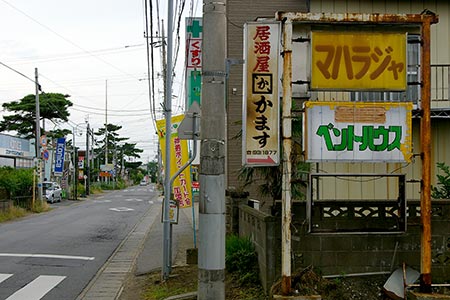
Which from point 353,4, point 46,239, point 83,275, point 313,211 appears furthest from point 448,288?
point 46,239

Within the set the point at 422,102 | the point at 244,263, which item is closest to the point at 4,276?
the point at 244,263

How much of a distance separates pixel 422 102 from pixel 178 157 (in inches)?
273

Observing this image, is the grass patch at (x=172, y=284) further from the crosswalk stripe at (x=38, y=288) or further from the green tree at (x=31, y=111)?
the green tree at (x=31, y=111)

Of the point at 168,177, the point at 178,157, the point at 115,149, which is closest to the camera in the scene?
the point at 168,177

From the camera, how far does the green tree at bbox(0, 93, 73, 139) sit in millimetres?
54062

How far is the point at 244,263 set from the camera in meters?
8.99

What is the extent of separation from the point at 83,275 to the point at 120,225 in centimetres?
1220

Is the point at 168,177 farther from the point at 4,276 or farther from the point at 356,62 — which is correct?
the point at 356,62

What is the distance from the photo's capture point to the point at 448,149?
13.9m

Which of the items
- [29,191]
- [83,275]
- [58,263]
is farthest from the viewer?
[29,191]

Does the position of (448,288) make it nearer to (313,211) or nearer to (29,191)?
(313,211)

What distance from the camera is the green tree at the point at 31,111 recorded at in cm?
5406

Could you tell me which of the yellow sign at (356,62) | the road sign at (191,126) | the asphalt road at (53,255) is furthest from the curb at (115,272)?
the yellow sign at (356,62)

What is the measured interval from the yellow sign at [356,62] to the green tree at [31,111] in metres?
50.0
